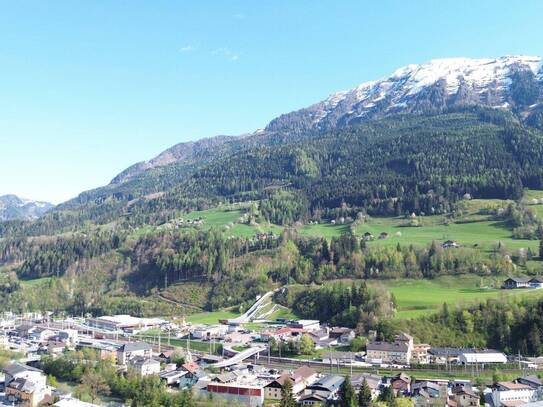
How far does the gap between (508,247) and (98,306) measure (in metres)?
74.9

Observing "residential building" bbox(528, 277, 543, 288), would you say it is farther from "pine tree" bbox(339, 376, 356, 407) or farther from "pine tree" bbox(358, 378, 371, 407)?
"pine tree" bbox(339, 376, 356, 407)

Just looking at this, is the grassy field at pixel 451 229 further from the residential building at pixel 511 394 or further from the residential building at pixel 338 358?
the residential building at pixel 511 394

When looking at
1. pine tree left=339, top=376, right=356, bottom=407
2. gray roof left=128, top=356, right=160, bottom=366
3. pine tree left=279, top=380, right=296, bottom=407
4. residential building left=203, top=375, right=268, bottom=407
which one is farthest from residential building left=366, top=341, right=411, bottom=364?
gray roof left=128, top=356, right=160, bottom=366

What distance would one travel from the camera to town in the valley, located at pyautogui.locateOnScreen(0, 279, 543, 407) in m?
51.4

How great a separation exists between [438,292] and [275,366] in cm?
3105

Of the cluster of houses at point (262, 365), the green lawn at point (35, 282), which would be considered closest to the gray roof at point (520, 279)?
the cluster of houses at point (262, 365)

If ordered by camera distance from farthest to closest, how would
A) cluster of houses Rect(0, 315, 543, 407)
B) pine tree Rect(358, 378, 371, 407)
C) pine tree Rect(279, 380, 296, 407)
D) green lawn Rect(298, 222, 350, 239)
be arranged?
1. green lawn Rect(298, 222, 350, 239)
2. cluster of houses Rect(0, 315, 543, 407)
3. pine tree Rect(358, 378, 371, 407)
4. pine tree Rect(279, 380, 296, 407)

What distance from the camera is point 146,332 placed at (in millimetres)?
91812

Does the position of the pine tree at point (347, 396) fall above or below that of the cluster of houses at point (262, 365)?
above

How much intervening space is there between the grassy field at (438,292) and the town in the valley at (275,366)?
4.92 metres

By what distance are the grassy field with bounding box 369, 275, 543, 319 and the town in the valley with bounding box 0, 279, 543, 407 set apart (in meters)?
4.92

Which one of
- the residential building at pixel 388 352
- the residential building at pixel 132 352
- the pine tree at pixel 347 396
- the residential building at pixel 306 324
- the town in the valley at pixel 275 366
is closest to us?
the pine tree at pixel 347 396

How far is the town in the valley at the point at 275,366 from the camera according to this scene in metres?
51.4

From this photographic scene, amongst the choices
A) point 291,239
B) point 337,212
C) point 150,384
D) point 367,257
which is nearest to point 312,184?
point 337,212
